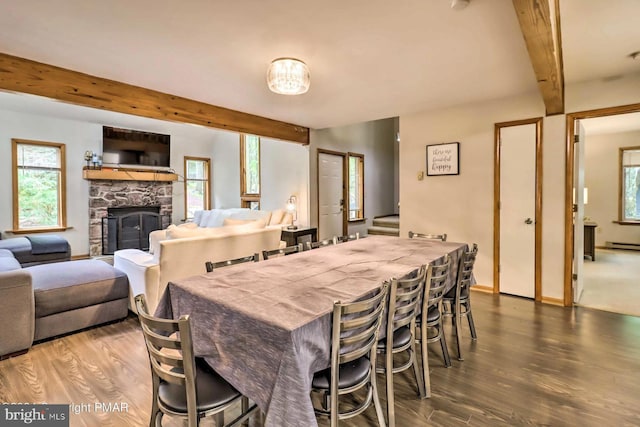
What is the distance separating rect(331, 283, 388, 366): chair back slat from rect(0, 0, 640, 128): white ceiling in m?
1.84

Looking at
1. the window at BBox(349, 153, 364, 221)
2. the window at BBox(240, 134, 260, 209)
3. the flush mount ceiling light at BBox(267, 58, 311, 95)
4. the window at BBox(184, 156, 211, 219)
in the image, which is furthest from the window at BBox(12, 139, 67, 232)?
the flush mount ceiling light at BBox(267, 58, 311, 95)

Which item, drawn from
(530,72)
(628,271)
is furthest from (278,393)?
(628,271)

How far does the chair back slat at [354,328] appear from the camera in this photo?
135 centimetres

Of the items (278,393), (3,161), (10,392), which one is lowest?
(10,392)

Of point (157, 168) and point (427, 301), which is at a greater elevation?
point (157, 168)

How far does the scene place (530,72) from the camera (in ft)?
10.3

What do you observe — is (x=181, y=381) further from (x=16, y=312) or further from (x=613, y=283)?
(x=613, y=283)

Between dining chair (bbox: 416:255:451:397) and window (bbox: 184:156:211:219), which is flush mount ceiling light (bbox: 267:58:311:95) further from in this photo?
window (bbox: 184:156:211:219)

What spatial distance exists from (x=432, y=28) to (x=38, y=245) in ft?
19.6

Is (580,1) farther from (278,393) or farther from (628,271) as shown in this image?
(628,271)

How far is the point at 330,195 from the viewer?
21.1ft

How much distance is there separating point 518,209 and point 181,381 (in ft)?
13.4

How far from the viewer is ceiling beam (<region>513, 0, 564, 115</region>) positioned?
1739 millimetres

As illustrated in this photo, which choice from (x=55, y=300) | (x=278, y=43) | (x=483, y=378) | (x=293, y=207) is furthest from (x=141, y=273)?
(x=293, y=207)
